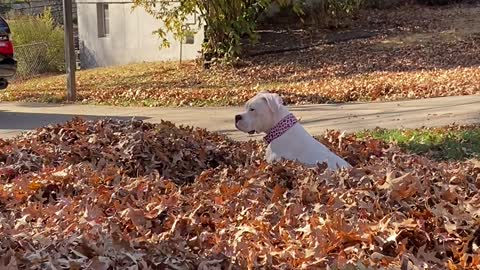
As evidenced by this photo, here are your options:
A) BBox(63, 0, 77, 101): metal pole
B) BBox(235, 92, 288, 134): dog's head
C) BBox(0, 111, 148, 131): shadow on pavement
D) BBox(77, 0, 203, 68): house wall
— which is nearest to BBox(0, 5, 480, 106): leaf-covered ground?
BBox(63, 0, 77, 101): metal pole

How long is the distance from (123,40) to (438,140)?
1558 centimetres

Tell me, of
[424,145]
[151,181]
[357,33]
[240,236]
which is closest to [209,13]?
[357,33]

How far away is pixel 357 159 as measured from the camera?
6516mm

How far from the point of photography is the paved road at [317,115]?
33.0ft

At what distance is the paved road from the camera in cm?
1005

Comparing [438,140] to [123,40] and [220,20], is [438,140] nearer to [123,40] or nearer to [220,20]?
[220,20]

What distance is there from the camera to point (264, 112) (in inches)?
249

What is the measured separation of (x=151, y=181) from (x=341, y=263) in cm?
211

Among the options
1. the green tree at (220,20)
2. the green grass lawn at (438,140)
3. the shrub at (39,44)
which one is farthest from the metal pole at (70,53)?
the shrub at (39,44)

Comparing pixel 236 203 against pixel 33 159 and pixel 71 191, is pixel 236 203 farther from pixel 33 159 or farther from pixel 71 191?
pixel 33 159

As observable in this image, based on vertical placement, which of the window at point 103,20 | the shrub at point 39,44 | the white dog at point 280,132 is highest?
the white dog at point 280,132

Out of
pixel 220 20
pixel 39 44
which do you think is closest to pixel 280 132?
pixel 220 20

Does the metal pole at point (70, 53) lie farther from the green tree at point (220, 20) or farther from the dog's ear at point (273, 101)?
the dog's ear at point (273, 101)

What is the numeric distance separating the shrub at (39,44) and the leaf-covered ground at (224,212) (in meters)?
18.2
